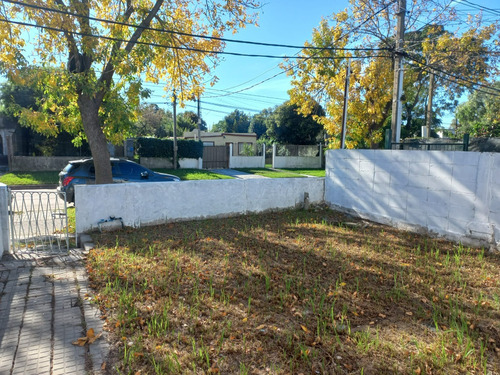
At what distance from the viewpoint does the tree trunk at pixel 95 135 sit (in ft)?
26.7

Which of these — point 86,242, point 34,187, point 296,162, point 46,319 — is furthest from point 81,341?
point 296,162

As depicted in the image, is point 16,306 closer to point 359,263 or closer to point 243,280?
point 243,280

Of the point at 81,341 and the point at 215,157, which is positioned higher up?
the point at 215,157

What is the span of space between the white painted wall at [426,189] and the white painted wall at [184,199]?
4.42ft

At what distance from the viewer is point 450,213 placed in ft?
20.4

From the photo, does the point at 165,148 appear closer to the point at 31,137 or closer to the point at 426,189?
the point at 31,137

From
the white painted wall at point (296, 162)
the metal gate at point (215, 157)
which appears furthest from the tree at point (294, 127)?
the metal gate at point (215, 157)

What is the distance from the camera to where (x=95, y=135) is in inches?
326

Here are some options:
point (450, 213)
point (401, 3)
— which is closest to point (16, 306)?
point (450, 213)

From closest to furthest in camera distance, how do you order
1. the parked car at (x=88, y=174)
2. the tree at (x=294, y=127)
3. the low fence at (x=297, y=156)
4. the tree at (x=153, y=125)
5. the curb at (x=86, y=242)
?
1. the curb at (x=86, y=242)
2. the parked car at (x=88, y=174)
3. the low fence at (x=297, y=156)
4. the tree at (x=294, y=127)
5. the tree at (x=153, y=125)

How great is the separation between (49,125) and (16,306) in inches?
283

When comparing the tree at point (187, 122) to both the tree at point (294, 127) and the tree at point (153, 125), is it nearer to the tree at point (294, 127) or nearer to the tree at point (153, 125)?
the tree at point (153, 125)

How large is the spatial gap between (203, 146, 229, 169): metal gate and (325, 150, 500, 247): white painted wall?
16.3 meters

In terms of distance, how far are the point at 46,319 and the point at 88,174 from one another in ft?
22.3
